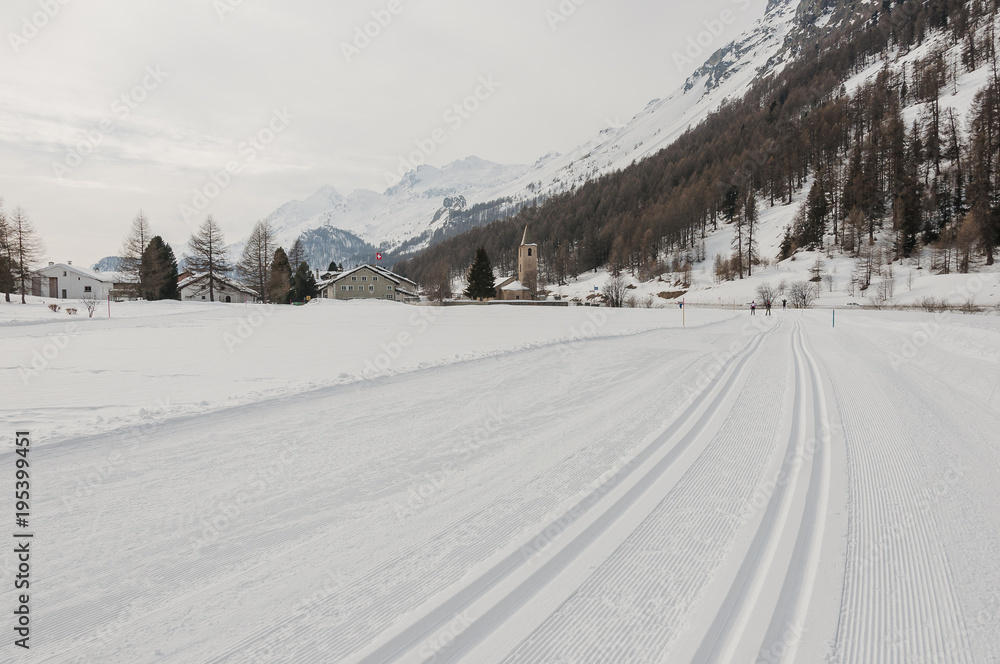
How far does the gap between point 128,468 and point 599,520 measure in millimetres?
4477

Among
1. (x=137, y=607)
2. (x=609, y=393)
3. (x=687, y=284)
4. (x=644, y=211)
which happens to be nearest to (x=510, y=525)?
(x=137, y=607)

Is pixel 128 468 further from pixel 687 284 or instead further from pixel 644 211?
pixel 644 211

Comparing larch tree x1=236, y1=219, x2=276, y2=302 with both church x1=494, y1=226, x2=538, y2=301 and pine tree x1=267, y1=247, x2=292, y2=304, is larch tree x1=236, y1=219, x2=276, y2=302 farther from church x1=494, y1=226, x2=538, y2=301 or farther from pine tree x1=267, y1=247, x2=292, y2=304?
church x1=494, y1=226, x2=538, y2=301

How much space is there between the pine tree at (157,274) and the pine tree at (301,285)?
593 inches

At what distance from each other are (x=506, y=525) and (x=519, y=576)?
59 centimetres

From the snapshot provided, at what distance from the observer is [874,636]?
7.56 feet

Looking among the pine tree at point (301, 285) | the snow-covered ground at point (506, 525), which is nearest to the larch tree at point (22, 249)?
the pine tree at point (301, 285)

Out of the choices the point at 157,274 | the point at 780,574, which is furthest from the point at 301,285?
Answer: the point at 780,574

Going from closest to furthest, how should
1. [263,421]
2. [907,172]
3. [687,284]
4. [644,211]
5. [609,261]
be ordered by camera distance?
1. [263,421]
2. [907,172]
3. [687,284]
4. [609,261]
5. [644,211]

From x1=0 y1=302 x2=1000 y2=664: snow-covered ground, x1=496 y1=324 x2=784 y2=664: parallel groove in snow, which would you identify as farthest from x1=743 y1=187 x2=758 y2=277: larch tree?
x1=496 y1=324 x2=784 y2=664: parallel groove in snow

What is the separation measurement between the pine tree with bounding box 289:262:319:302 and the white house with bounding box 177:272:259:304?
518 centimetres

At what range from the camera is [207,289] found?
57219mm

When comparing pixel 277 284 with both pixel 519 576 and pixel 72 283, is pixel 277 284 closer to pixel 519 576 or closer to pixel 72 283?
pixel 72 283

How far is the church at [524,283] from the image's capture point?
78.8m
